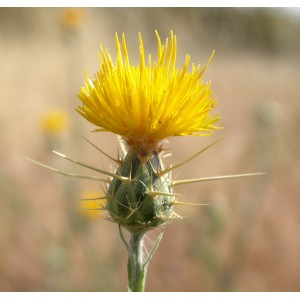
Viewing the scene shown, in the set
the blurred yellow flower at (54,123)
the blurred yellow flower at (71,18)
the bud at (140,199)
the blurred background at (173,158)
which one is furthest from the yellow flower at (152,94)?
the blurred yellow flower at (71,18)

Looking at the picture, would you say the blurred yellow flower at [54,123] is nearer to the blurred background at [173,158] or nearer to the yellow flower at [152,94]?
the blurred background at [173,158]

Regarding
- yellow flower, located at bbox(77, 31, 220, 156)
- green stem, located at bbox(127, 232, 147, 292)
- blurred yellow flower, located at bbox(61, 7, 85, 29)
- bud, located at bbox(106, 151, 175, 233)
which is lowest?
green stem, located at bbox(127, 232, 147, 292)

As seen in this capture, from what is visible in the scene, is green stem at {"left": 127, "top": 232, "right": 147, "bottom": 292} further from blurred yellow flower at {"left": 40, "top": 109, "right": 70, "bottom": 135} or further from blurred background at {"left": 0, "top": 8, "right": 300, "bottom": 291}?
blurred yellow flower at {"left": 40, "top": 109, "right": 70, "bottom": 135}

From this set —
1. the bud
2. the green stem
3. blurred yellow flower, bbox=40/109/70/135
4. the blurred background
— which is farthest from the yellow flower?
blurred yellow flower, bbox=40/109/70/135

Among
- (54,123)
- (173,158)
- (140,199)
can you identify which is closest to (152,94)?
(140,199)

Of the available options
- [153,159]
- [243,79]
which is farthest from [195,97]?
[243,79]
